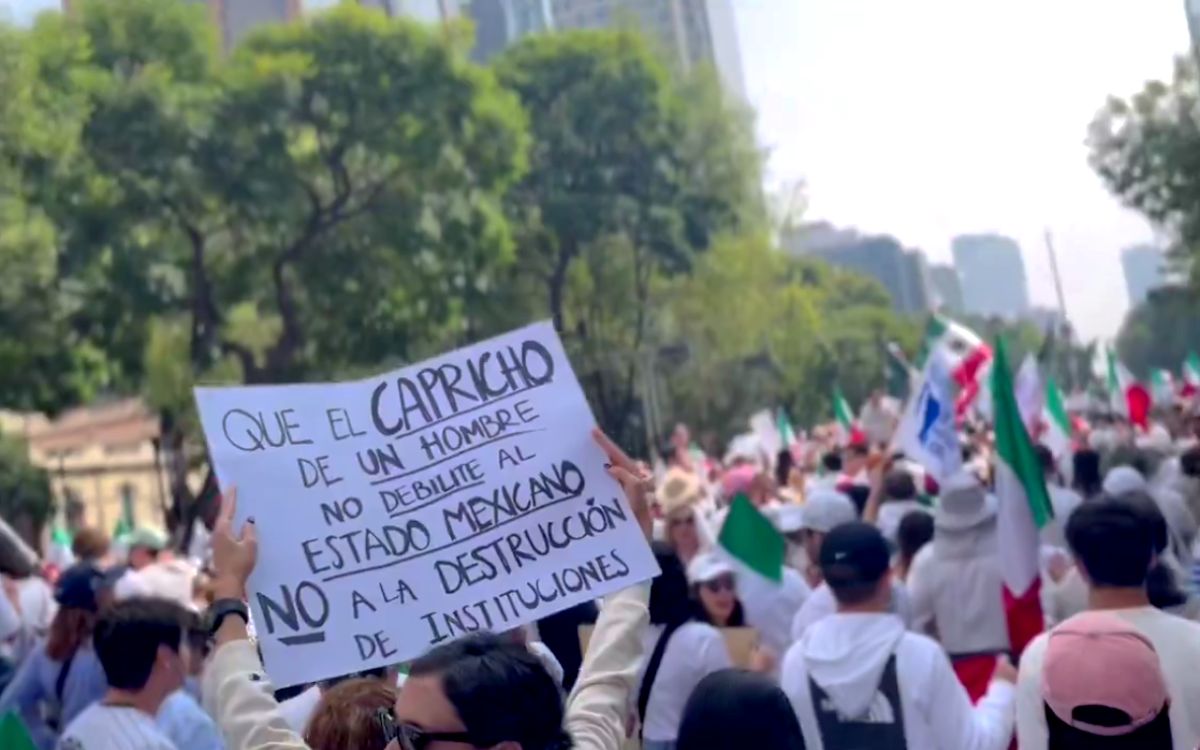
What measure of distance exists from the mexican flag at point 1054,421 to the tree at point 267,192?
17.7 m

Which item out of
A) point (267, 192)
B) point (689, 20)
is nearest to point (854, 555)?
point (267, 192)

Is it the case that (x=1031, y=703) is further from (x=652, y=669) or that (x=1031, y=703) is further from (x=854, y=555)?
(x=652, y=669)

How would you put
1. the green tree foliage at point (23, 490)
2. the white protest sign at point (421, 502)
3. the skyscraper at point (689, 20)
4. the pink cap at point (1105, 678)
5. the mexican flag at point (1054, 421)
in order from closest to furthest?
the pink cap at point (1105, 678) → the white protest sign at point (421, 502) → the mexican flag at point (1054, 421) → the green tree foliage at point (23, 490) → the skyscraper at point (689, 20)

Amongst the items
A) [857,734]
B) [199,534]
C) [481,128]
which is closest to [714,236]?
[481,128]

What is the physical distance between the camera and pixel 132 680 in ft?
16.0

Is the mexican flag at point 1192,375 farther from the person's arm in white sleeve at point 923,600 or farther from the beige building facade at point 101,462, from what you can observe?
the beige building facade at point 101,462

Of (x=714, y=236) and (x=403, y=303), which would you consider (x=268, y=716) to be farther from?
(x=714, y=236)

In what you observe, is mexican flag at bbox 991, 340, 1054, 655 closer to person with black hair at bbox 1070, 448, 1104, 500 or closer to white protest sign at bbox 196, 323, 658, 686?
white protest sign at bbox 196, 323, 658, 686

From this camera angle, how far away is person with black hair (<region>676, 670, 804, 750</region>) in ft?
10.5

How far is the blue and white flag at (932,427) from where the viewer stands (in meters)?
9.66

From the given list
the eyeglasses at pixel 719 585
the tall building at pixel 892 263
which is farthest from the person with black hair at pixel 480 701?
the tall building at pixel 892 263

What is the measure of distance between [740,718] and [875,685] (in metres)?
1.44

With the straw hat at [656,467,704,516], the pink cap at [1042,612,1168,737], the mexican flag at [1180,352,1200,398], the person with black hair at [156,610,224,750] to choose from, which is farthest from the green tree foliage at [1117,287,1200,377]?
the pink cap at [1042,612,1168,737]

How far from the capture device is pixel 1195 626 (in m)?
4.18
